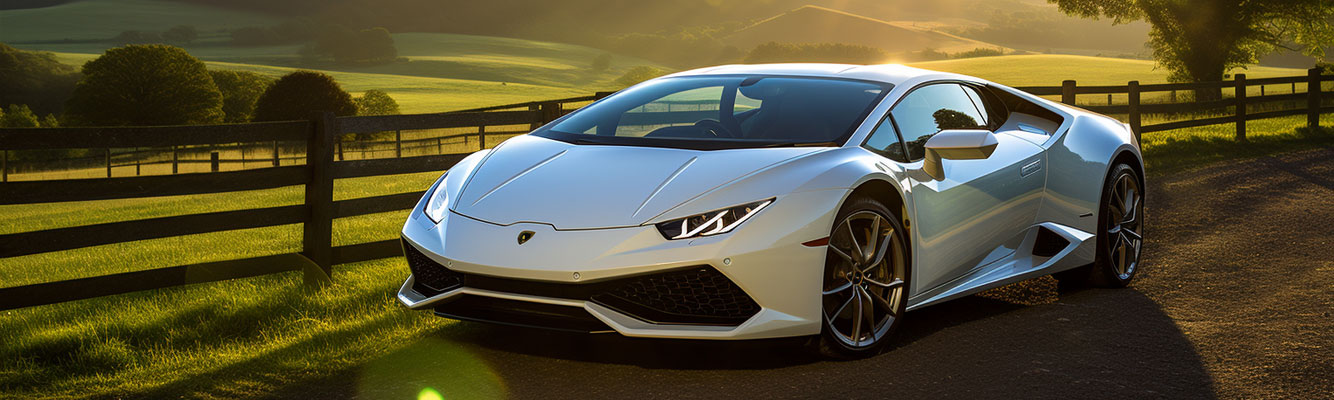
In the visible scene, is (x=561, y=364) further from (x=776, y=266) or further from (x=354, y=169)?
(x=354, y=169)

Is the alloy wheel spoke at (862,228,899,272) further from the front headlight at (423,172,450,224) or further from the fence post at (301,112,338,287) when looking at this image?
the fence post at (301,112,338,287)

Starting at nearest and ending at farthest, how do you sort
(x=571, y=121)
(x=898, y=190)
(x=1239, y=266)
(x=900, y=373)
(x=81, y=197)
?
(x=900, y=373) < (x=898, y=190) < (x=571, y=121) < (x=81, y=197) < (x=1239, y=266)

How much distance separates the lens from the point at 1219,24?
36.1 meters

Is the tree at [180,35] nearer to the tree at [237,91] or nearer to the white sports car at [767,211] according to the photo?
the tree at [237,91]

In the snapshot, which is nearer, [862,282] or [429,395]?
[429,395]

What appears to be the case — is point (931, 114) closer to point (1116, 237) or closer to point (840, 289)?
point (840, 289)

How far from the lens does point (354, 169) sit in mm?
7184

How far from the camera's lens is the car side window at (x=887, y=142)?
4.98m

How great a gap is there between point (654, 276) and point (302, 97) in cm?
6655

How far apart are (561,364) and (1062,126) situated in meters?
3.26

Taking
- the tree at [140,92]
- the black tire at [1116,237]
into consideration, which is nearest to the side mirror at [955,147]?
the black tire at [1116,237]

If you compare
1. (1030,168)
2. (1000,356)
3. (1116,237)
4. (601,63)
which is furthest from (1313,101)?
(601,63)

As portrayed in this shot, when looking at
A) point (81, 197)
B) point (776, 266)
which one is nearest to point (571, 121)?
point (776, 266)

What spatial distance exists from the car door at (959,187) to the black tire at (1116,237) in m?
0.76
